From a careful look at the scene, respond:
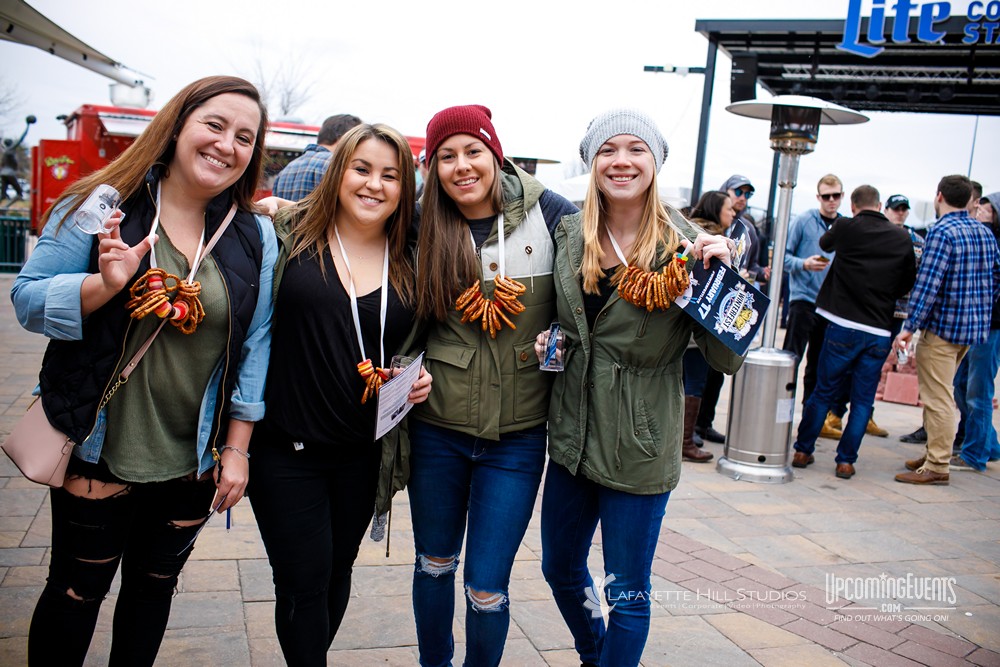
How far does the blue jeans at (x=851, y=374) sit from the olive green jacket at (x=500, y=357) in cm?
413

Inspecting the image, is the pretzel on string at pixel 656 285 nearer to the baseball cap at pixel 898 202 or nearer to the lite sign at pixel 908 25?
the baseball cap at pixel 898 202

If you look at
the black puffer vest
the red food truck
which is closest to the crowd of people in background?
the black puffer vest

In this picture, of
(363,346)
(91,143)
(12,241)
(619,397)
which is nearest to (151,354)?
(363,346)

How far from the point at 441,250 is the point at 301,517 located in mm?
907

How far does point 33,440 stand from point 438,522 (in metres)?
1.17

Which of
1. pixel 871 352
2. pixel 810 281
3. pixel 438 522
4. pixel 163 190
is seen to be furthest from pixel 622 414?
pixel 810 281

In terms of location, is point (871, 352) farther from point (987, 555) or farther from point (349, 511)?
point (349, 511)

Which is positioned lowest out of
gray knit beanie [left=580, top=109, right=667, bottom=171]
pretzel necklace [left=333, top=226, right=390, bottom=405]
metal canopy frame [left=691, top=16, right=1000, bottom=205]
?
pretzel necklace [left=333, top=226, right=390, bottom=405]

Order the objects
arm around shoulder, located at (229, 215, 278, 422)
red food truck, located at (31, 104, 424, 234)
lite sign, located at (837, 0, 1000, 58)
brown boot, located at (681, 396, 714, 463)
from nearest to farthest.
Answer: arm around shoulder, located at (229, 215, 278, 422) < brown boot, located at (681, 396, 714, 463) < lite sign, located at (837, 0, 1000, 58) < red food truck, located at (31, 104, 424, 234)

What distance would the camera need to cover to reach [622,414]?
259 cm

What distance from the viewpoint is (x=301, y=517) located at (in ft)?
8.00

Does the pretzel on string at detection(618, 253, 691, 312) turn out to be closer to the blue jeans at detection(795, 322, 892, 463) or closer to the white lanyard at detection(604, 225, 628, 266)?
the white lanyard at detection(604, 225, 628, 266)

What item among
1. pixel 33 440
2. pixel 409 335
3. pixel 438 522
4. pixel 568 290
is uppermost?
pixel 568 290

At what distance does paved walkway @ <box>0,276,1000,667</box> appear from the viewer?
3.18 m
